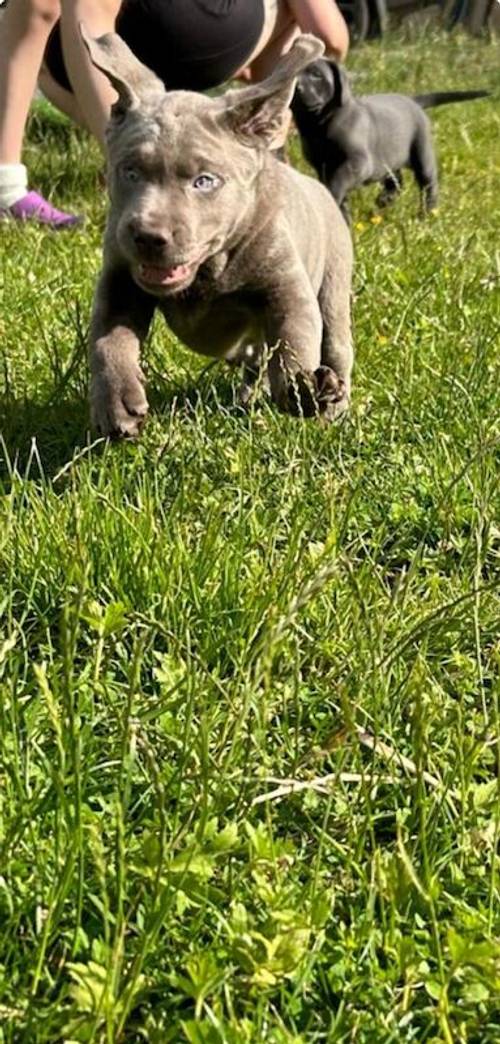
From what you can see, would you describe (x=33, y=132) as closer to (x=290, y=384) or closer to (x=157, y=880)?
(x=290, y=384)

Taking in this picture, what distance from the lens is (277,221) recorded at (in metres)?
2.90

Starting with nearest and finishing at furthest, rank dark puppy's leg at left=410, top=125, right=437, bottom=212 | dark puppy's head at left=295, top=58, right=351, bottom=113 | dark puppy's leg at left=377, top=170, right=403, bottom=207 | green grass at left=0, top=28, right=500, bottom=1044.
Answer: green grass at left=0, top=28, right=500, bottom=1044 < dark puppy's head at left=295, top=58, right=351, bottom=113 < dark puppy's leg at left=377, top=170, right=403, bottom=207 < dark puppy's leg at left=410, top=125, right=437, bottom=212

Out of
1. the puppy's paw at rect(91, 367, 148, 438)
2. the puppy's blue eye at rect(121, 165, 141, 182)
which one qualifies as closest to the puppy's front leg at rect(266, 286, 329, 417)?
the puppy's paw at rect(91, 367, 148, 438)

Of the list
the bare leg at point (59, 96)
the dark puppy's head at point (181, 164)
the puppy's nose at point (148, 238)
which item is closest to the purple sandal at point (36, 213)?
the bare leg at point (59, 96)

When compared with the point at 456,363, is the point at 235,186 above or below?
above

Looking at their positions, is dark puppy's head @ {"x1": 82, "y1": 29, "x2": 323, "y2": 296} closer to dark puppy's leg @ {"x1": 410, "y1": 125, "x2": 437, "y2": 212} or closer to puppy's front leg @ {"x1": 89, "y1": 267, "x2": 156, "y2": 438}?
puppy's front leg @ {"x1": 89, "y1": 267, "x2": 156, "y2": 438}

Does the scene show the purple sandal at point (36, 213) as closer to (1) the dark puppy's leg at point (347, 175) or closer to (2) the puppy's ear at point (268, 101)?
(1) the dark puppy's leg at point (347, 175)

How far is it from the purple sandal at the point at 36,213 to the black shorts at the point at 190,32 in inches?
27.9

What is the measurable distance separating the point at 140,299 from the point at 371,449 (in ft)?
1.84

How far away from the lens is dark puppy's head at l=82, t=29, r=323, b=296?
98.2 inches

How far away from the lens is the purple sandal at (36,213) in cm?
540

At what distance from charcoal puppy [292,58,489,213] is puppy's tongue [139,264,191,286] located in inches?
144

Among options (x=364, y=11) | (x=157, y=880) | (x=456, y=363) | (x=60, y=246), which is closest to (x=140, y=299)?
(x=456, y=363)

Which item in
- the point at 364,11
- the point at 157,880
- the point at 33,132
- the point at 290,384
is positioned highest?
the point at 157,880
